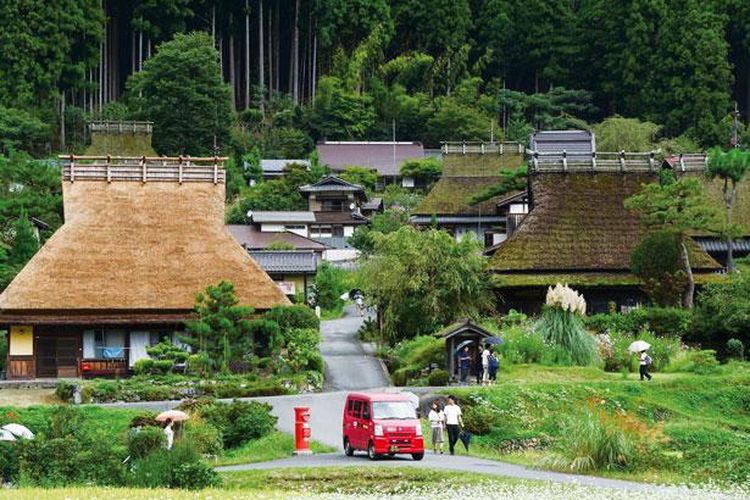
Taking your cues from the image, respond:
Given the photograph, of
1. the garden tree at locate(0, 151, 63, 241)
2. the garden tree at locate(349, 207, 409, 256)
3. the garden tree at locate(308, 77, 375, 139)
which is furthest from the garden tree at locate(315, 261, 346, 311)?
the garden tree at locate(308, 77, 375, 139)

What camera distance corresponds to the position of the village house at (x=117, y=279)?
47.5m

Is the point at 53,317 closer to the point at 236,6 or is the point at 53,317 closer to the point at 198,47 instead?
the point at 198,47

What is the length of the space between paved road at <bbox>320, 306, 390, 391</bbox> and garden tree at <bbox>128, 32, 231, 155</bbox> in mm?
25769

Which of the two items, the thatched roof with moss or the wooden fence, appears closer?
the wooden fence

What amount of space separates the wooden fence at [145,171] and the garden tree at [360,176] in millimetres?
30293

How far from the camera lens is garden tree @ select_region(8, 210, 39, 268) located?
5362 centimetres

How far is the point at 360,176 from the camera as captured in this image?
8425cm

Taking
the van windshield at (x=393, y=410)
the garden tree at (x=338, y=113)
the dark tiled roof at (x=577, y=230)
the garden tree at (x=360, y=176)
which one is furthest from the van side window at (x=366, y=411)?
the garden tree at (x=338, y=113)

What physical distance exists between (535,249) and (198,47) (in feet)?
110

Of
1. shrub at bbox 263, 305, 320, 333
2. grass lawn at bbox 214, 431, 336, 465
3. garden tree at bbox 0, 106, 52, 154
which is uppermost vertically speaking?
garden tree at bbox 0, 106, 52, 154

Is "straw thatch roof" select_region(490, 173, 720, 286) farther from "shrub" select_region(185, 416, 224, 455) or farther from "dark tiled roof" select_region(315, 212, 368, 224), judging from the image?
"dark tiled roof" select_region(315, 212, 368, 224)

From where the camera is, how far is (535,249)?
54438 millimetres

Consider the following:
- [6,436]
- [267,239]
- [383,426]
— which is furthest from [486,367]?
[267,239]

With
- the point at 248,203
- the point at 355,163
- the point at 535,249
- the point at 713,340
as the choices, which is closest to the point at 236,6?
the point at 355,163
